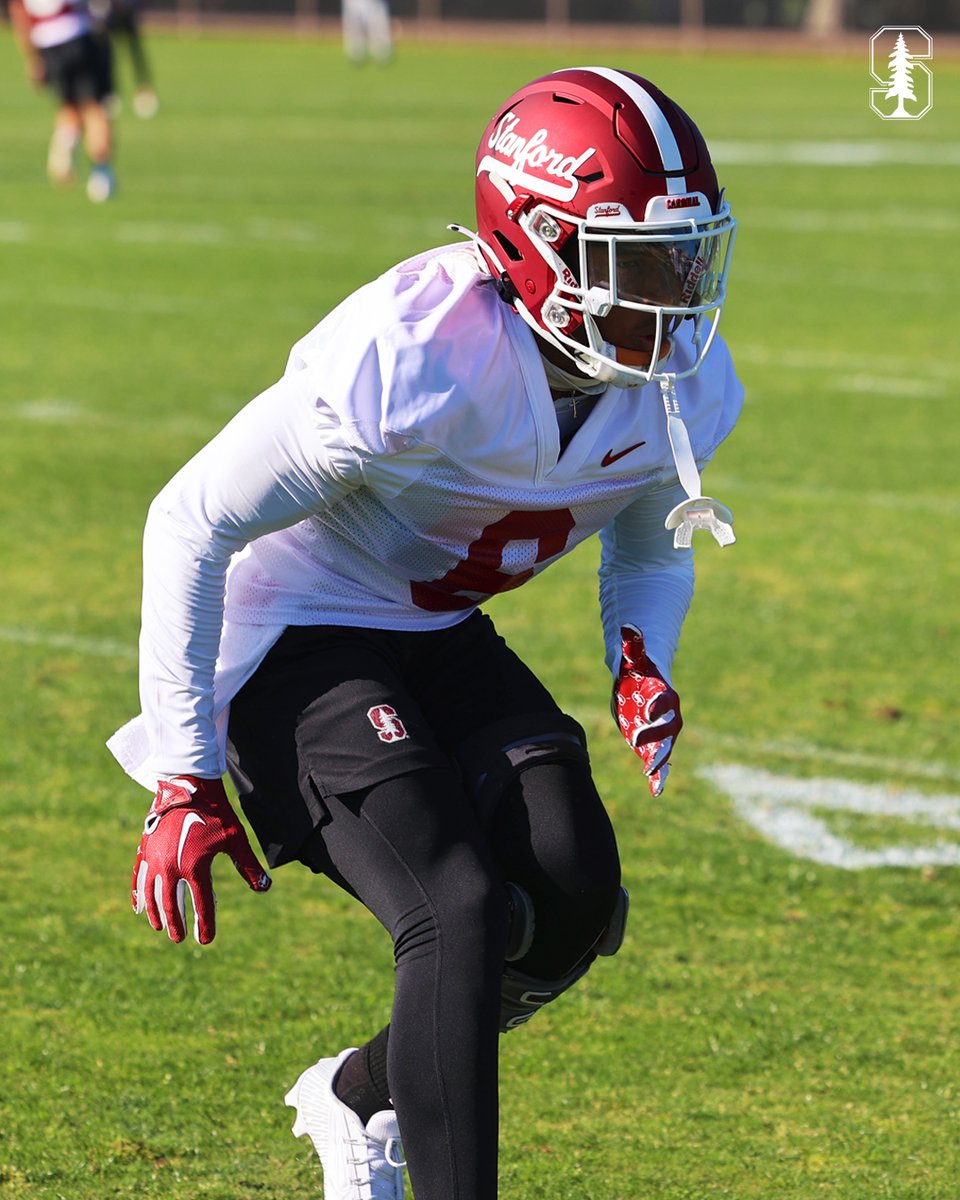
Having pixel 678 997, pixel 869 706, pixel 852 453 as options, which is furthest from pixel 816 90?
pixel 678 997

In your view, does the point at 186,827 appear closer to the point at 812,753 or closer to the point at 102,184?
the point at 812,753

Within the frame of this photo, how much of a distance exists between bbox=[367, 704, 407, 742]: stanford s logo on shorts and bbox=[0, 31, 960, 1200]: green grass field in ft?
2.81

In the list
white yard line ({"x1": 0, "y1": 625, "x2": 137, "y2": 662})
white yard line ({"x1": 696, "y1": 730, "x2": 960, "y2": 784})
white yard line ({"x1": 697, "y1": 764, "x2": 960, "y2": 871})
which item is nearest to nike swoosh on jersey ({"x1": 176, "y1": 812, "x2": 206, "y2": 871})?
white yard line ({"x1": 697, "y1": 764, "x2": 960, "y2": 871})

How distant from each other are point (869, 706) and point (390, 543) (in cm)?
300

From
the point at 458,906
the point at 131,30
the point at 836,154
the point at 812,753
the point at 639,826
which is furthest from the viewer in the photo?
the point at 131,30

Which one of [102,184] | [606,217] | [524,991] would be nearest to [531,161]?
[606,217]

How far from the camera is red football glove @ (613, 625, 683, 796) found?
10.1ft

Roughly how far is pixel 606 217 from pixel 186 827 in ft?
3.31

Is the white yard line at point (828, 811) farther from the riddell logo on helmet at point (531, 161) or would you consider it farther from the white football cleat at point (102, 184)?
the white football cleat at point (102, 184)

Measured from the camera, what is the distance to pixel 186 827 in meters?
2.77

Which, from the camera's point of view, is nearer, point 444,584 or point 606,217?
point 606,217

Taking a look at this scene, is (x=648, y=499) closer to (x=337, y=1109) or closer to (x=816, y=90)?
(x=337, y=1109)

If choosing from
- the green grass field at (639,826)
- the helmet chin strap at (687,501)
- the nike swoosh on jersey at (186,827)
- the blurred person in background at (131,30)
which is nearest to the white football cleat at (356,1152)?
the green grass field at (639,826)

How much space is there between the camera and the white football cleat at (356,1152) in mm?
3037
